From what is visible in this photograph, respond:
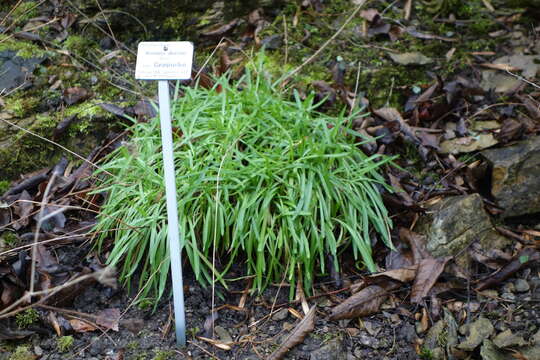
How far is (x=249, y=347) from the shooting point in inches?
102

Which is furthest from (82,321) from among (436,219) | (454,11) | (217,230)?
(454,11)

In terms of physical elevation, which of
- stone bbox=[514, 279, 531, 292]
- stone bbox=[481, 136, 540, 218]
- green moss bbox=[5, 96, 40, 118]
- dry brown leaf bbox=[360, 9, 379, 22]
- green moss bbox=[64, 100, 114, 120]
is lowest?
stone bbox=[514, 279, 531, 292]

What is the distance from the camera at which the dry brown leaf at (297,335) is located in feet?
8.30

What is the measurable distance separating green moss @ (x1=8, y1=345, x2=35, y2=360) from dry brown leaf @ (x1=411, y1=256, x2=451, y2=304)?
1.82 meters

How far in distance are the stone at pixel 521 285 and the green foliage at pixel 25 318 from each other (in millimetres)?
2362

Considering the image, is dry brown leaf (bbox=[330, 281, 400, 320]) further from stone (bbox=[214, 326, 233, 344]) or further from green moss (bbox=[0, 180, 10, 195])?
green moss (bbox=[0, 180, 10, 195])

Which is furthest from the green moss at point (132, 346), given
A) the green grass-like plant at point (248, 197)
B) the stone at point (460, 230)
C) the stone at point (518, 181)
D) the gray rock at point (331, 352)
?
the stone at point (518, 181)

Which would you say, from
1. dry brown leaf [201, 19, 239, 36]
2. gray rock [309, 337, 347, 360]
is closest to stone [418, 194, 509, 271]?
gray rock [309, 337, 347, 360]

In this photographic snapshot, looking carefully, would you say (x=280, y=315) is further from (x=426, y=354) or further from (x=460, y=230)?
(x=460, y=230)

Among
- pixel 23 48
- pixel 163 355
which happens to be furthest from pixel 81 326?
pixel 23 48

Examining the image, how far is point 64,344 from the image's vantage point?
8.33 feet

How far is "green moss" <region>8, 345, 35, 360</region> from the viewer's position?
2480mm

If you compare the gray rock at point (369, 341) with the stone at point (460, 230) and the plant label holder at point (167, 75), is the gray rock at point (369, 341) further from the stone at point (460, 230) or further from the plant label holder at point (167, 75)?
the plant label holder at point (167, 75)

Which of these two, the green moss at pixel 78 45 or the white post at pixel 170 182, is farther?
the green moss at pixel 78 45
